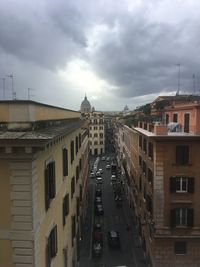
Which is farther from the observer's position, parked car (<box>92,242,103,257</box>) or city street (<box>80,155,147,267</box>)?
parked car (<box>92,242,103,257</box>)

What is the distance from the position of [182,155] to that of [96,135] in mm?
110503

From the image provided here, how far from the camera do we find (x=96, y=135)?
467ft

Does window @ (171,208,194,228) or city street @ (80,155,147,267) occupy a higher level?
window @ (171,208,194,228)

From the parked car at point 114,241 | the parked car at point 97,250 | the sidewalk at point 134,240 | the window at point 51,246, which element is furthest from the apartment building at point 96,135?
the window at point 51,246

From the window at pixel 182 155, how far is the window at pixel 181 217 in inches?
183

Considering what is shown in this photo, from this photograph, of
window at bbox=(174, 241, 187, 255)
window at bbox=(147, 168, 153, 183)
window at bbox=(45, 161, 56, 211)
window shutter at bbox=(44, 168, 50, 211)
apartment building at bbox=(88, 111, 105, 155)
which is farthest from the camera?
apartment building at bbox=(88, 111, 105, 155)

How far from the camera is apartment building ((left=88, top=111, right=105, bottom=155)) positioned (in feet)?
460

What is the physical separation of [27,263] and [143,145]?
3018 cm

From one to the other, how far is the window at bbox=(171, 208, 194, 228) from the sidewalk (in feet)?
30.6

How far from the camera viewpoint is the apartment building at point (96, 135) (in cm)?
14012

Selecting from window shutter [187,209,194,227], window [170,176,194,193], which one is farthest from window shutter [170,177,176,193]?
window shutter [187,209,194,227]

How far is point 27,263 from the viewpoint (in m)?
12.9

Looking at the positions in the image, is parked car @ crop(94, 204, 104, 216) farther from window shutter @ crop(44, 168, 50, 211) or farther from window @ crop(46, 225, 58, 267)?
window shutter @ crop(44, 168, 50, 211)

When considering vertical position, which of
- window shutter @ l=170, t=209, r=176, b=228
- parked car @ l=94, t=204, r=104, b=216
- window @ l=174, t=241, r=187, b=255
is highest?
window shutter @ l=170, t=209, r=176, b=228
